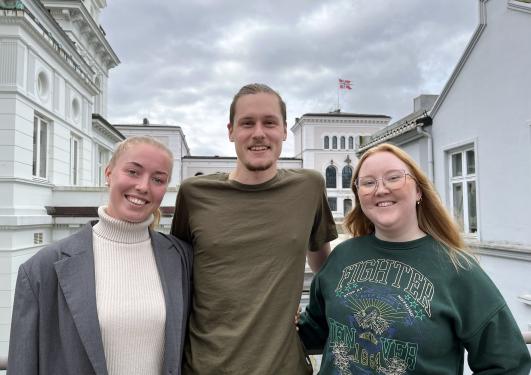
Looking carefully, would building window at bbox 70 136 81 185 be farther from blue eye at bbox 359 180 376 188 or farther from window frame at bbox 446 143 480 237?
blue eye at bbox 359 180 376 188

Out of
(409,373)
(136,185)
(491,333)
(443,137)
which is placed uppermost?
(443,137)

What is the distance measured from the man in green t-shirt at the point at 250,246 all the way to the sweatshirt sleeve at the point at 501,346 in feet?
2.65

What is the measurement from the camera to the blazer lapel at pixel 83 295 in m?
1.60

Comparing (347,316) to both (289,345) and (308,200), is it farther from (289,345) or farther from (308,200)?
(308,200)

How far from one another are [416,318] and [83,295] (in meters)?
1.44

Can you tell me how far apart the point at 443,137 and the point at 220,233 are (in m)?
9.96

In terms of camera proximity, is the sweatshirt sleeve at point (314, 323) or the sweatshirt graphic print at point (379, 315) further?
the sweatshirt sleeve at point (314, 323)

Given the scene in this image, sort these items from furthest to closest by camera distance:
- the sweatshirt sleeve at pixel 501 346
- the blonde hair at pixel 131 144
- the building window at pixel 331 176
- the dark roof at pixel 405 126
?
the building window at pixel 331 176 → the dark roof at pixel 405 126 → the blonde hair at pixel 131 144 → the sweatshirt sleeve at pixel 501 346

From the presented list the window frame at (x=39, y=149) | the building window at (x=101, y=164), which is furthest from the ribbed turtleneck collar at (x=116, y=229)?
the building window at (x=101, y=164)

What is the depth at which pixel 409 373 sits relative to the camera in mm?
1585

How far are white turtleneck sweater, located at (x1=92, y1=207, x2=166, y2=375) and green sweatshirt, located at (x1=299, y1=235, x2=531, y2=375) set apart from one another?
82cm

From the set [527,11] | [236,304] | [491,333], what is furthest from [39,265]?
[527,11]

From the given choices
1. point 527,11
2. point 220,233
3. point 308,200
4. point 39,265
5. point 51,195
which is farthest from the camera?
point 51,195

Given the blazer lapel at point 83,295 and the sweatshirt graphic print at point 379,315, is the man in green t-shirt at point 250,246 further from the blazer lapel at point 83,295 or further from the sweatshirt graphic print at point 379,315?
the blazer lapel at point 83,295
